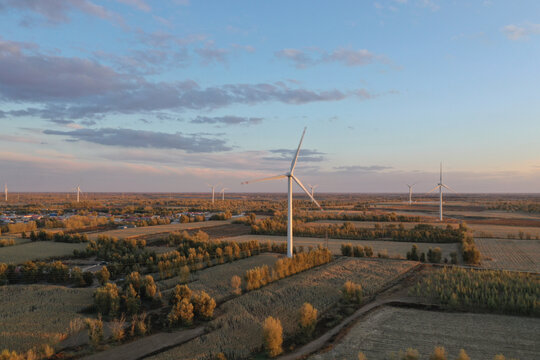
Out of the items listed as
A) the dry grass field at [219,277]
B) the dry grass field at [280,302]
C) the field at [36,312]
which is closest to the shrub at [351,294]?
the dry grass field at [280,302]

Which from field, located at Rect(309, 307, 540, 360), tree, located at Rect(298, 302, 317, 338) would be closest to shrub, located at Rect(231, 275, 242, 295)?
tree, located at Rect(298, 302, 317, 338)

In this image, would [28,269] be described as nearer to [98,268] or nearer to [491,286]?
[98,268]

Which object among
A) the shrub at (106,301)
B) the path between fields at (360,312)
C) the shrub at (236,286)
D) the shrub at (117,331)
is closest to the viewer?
the path between fields at (360,312)

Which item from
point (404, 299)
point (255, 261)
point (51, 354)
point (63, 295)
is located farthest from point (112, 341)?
point (255, 261)

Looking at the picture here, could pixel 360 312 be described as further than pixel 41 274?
No

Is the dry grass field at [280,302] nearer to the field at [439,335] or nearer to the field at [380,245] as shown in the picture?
the field at [439,335]

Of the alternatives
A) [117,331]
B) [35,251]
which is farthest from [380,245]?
[35,251]

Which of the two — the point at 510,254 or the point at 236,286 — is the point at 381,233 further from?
the point at 236,286
